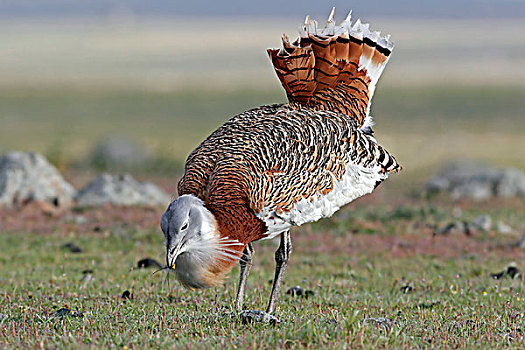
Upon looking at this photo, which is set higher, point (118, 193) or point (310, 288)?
point (118, 193)

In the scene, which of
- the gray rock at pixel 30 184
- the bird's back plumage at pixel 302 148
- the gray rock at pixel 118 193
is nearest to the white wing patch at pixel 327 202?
the bird's back plumage at pixel 302 148

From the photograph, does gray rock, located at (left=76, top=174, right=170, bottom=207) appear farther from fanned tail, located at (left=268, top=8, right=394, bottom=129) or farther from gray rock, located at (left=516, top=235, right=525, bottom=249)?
fanned tail, located at (left=268, top=8, right=394, bottom=129)

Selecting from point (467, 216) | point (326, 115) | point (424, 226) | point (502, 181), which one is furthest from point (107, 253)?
point (502, 181)

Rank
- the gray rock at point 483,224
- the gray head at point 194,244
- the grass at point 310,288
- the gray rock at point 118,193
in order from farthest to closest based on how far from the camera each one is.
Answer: the gray rock at point 118,193 < the gray rock at point 483,224 < the gray head at point 194,244 < the grass at point 310,288

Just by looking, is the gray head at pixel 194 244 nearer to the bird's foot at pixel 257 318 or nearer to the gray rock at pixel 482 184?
A: the bird's foot at pixel 257 318

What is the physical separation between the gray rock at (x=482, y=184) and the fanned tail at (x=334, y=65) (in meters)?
11.7

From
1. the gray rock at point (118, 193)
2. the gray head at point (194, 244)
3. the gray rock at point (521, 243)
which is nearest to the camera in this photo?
the gray head at point (194, 244)

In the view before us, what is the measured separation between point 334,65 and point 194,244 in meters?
4.00

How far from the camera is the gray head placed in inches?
255

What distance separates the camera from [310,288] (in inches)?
388

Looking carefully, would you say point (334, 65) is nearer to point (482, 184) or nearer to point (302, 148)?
point (302, 148)

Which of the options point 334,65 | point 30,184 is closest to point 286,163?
point 334,65

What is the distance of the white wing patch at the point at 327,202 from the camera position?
23.9ft

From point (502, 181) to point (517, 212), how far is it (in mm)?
3241
